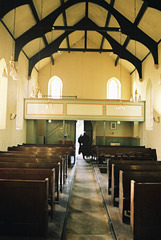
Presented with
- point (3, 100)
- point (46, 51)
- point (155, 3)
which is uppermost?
point (46, 51)

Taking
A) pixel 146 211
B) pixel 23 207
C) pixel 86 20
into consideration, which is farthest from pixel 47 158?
pixel 86 20

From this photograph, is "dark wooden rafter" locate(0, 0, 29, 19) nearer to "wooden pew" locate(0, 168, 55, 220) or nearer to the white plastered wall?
"wooden pew" locate(0, 168, 55, 220)

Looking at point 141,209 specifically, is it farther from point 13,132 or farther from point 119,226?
point 13,132

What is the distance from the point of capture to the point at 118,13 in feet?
32.4

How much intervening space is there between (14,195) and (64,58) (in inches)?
549

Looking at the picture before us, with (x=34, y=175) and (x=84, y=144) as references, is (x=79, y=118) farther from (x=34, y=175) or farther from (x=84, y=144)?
(x=34, y=175)

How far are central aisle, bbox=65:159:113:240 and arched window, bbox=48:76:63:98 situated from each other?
1018 centimetres

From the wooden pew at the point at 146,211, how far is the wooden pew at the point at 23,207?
1223mm

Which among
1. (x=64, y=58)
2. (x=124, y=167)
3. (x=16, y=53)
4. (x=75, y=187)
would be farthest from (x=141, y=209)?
(x=64, y=58)

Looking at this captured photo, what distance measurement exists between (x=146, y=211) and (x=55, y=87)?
13594mm

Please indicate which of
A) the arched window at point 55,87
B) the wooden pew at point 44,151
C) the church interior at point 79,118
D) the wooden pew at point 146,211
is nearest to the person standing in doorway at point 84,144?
the church interior at point 79,118

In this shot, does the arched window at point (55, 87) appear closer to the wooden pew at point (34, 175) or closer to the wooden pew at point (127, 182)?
the wooden pew at point (34, 175)

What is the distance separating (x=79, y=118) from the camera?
11680mm

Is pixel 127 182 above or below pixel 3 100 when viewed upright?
below
